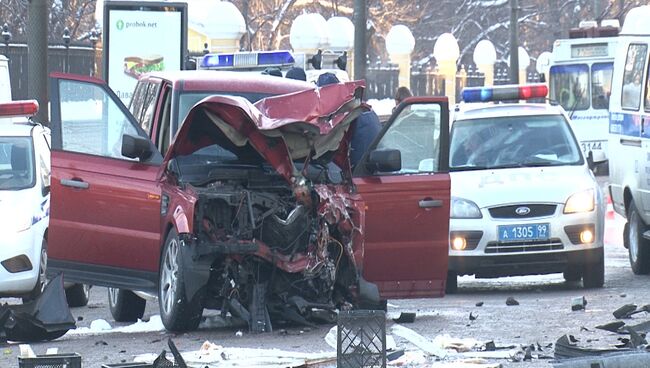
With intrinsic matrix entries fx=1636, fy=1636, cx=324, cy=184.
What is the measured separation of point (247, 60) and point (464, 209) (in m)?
8.12

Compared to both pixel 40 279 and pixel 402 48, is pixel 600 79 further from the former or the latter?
pixel 40 279

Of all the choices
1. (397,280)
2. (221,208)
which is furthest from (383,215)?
(221,208)

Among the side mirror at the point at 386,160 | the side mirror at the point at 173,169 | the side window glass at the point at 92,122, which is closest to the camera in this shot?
the side mirror at the point at 173,169

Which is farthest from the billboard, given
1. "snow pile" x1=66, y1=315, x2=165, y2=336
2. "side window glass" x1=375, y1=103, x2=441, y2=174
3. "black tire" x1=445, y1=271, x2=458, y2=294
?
"side window glass" x1=375, y1=103, x2=441, y2=174

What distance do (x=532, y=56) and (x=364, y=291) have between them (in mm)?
68021

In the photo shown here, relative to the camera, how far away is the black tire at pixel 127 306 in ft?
43.0

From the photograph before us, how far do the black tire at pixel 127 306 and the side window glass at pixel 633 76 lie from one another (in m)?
5.80

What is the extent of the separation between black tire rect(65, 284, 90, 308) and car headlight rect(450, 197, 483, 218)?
3.38 metres

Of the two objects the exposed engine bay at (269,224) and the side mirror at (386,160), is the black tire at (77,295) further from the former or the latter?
the side mirror at (386,160)

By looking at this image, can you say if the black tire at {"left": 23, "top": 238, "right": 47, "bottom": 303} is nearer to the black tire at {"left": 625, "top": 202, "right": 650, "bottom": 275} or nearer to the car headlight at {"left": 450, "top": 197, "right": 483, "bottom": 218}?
the car headlight at {"left": 450, "top": 197, "right": 483, "bottom": 218}

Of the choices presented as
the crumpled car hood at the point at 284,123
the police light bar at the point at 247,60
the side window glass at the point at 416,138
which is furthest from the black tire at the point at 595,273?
the police light bar at the point at 247,60

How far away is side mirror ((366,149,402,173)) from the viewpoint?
38.3 ft

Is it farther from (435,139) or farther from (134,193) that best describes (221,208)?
(435,139)

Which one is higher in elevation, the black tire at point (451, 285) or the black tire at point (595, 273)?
the black tire at point (595, 273)
